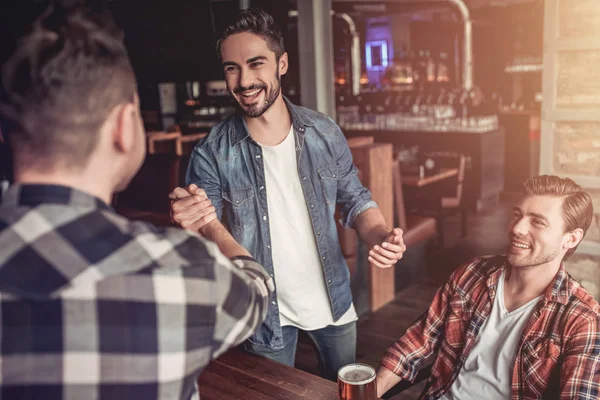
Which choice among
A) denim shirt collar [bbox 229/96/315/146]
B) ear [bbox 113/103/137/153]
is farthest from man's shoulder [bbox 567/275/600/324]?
ear [bbox 113/103/137/153]

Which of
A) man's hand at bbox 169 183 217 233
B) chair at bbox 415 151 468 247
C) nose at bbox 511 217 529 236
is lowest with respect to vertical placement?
chair at bbox 415 151 468 247

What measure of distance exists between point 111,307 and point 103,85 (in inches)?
12.2

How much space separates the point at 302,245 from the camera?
207cm

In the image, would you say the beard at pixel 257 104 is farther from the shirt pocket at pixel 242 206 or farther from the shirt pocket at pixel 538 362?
the shirt pocket at pixel 538 362

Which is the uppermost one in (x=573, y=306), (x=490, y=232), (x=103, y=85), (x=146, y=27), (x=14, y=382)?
(x=146, y=27)

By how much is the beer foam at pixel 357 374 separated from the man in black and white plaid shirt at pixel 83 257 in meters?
0.61

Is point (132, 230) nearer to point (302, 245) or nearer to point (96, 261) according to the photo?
point (96, 261)

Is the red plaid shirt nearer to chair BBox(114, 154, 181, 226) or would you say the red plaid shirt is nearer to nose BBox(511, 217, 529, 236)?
nose BBox(511, 217, 529, 236)

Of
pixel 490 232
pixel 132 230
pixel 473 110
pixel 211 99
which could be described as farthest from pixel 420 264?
pixel 211 99

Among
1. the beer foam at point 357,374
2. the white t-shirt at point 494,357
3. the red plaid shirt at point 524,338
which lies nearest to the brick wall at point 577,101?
the red plaid shirt at point 524,338

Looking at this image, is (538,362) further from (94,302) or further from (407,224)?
(407,224)

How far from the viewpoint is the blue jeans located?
207cm

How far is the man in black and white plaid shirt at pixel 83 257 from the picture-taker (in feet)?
2.51

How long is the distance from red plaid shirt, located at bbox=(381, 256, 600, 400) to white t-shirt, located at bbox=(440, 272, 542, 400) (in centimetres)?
2
